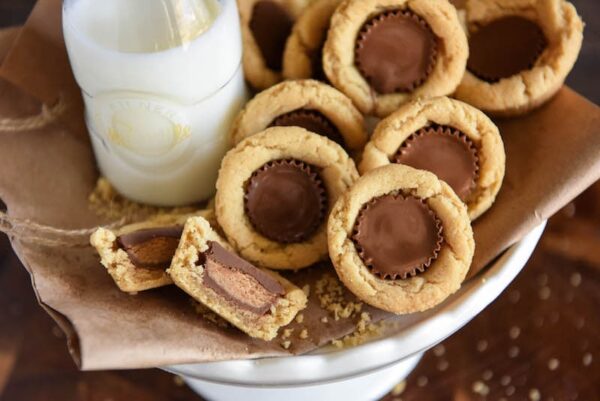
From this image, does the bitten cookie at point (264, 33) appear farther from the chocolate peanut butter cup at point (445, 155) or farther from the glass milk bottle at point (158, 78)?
the chocolate peanut butter cup at point (445, 155)

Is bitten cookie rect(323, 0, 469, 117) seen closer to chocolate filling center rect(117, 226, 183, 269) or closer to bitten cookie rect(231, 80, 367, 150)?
bitten cookie rect(231, 80, 367, 150)

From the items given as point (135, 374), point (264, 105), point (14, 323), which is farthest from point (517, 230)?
point (14, 323)

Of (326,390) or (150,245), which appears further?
(326,390)

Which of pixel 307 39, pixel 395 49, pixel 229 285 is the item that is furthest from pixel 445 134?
pixel 229 285

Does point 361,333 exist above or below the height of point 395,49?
below

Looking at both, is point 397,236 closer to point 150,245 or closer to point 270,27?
point 150,245

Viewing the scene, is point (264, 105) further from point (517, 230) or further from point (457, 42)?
point (517, 230)
